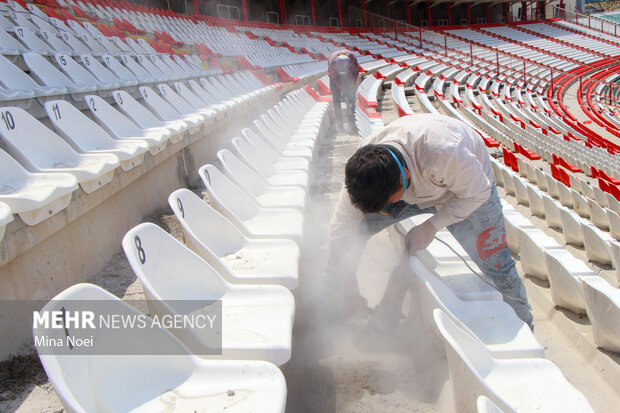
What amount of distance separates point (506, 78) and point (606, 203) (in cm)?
1475

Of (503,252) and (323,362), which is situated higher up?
(503,252)

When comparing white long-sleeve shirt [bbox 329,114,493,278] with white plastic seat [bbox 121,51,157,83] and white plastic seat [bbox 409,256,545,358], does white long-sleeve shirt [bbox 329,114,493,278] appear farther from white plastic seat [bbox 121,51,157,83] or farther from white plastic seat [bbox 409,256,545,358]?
white plastic seat [bbox 121,51,157,83]

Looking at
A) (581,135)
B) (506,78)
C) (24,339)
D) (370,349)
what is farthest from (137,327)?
(506,78)

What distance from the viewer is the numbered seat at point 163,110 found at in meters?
4.09

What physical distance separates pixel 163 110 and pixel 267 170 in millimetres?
1275

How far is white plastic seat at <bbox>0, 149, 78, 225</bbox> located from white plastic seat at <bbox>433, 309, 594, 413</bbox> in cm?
145

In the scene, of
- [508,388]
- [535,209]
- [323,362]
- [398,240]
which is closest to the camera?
[508,388]

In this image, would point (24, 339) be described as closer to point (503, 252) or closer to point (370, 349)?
point (370, 349)

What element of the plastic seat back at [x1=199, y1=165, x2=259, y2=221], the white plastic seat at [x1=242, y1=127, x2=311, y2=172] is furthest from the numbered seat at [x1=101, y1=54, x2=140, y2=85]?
the plastic seat back at [x1=199, y1=165, x2=259, y2=221]

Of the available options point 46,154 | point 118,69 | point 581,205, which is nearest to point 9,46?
point 118,69

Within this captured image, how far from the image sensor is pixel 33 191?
1948mm

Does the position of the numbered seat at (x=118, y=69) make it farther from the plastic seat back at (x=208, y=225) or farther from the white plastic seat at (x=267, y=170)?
the plastic seat back at (x=208, y=225)

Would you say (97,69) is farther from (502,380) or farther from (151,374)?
(502,380)

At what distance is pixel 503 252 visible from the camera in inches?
93.4
